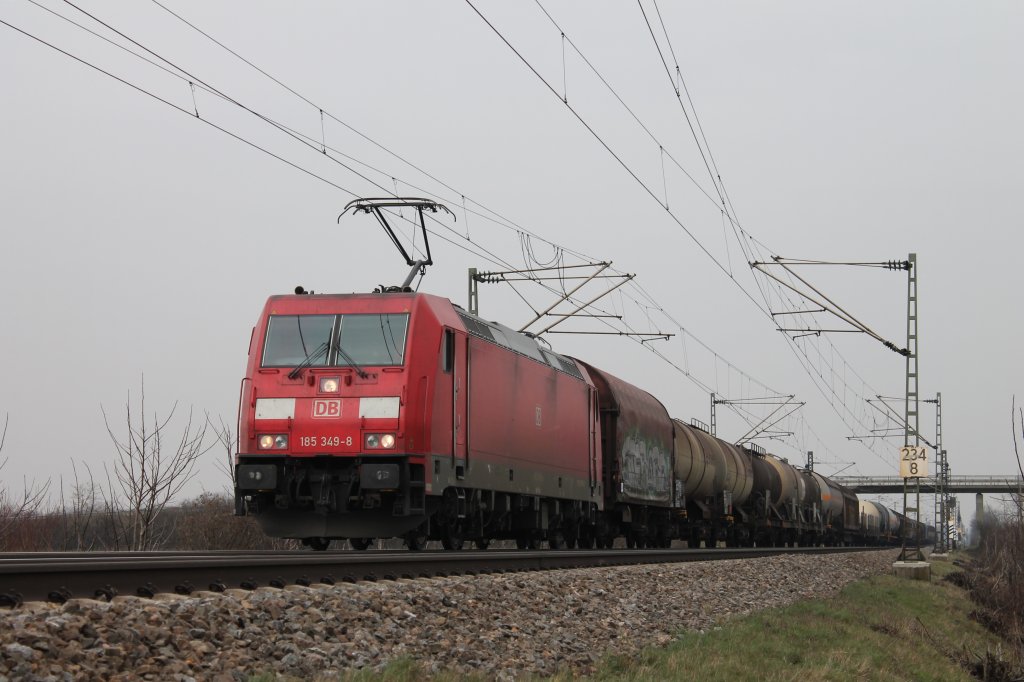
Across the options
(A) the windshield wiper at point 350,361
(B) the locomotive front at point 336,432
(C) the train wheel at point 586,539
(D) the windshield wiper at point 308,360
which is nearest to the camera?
(B) the locomotive front at point 336,432

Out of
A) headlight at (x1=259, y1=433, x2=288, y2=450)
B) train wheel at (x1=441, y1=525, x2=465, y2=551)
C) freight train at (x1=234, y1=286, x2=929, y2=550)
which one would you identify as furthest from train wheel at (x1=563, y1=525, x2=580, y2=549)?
headlight at (x1=259, y1=433, x2=288, y2=450)

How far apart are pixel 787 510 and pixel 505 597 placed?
32250 mm

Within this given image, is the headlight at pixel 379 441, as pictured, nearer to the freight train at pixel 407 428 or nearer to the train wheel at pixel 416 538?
the freight train at pixel 407 428

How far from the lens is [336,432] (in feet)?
46.2

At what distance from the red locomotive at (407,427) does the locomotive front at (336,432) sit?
17 millimetres

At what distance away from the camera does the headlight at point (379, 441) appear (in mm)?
13945

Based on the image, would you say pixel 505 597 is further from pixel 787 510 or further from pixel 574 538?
pixel 787 510

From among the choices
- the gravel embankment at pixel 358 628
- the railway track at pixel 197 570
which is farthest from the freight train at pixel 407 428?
the gravel embankment at pixel 358 628

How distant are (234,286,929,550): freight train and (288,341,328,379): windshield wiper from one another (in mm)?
20

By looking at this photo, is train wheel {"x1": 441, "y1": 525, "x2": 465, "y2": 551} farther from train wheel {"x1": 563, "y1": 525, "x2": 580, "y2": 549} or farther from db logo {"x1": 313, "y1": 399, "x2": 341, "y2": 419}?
train wheel {"x1": 563, "y1": 525, "x2": 580, "y2": 549}

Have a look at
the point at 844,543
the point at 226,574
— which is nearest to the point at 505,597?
the point at 226,574

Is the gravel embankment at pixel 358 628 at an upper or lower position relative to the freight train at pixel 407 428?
lower

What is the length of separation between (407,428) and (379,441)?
39 cm

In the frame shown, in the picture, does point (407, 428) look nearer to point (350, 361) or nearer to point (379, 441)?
point (379, 441)
